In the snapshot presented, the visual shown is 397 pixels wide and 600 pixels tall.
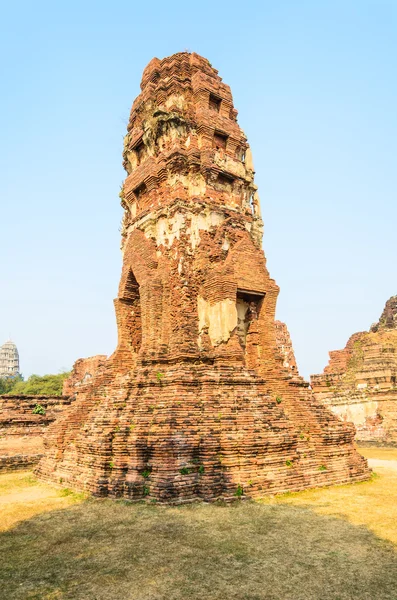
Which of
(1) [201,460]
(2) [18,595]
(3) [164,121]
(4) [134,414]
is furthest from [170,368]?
(3) [164,121]

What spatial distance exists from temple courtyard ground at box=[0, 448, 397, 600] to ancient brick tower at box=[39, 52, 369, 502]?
729 mm

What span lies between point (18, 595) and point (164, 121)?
1039cm

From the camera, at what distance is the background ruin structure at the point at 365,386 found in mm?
18234

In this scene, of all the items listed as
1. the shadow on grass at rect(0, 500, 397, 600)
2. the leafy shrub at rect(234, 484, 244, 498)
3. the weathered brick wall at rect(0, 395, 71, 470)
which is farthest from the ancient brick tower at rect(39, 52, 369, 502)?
the weathered brick wall at rect(0, 395, 71, 470)

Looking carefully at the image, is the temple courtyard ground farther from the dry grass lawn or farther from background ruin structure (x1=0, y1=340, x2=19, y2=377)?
background ruin structure (x1=0, y1=340, x2=19, y2=377)

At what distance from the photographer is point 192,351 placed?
9156 millimetres

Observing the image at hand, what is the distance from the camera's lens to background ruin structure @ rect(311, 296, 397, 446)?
18.2m

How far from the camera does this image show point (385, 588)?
13.2 ft

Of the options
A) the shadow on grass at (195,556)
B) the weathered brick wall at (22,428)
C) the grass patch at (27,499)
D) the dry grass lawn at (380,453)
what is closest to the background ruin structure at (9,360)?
the weathered brick wall at (22,428)

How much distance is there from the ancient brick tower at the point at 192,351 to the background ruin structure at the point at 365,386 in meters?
9.72

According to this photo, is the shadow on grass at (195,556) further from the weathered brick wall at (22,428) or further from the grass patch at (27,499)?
the weathered brick wall at (22,428)

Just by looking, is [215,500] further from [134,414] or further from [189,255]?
[189,255]

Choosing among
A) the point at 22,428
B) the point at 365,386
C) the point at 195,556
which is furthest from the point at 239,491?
the point at 365,386

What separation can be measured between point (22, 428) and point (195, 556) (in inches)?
426
